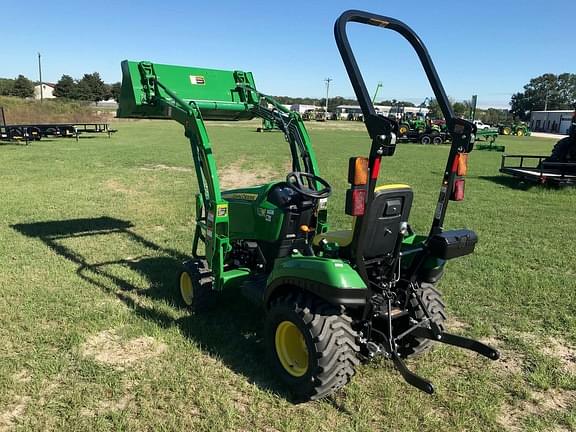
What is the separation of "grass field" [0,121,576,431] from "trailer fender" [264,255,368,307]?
0.84 m

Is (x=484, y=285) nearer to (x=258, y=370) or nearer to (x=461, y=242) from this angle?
(x=461, y=242)

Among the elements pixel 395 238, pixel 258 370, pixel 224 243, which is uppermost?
pixel 395 238

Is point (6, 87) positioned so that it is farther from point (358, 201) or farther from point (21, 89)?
point (358, 201)

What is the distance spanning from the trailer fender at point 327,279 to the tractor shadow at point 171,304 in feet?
2.82

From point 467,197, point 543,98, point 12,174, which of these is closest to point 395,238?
point 467,197

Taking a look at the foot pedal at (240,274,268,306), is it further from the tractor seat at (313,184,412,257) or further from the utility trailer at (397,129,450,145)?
the utility trailer at (397,129,450,145)

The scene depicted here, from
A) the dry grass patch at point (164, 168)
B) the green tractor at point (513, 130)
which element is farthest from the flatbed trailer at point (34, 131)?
the green tractor at point (513, 130)

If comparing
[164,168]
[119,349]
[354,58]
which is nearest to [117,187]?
[164,168]

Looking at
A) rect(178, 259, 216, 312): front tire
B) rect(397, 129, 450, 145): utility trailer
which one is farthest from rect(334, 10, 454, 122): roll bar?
rect(397, 129, 450, 145): utility trailer

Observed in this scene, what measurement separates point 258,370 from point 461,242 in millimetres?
1853

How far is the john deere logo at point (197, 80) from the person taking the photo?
4988mm

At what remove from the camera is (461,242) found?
333 centimetres

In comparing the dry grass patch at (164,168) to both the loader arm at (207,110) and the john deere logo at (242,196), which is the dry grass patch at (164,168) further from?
the john deere logo at (242,196)

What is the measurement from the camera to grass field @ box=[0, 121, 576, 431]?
3232 mm
